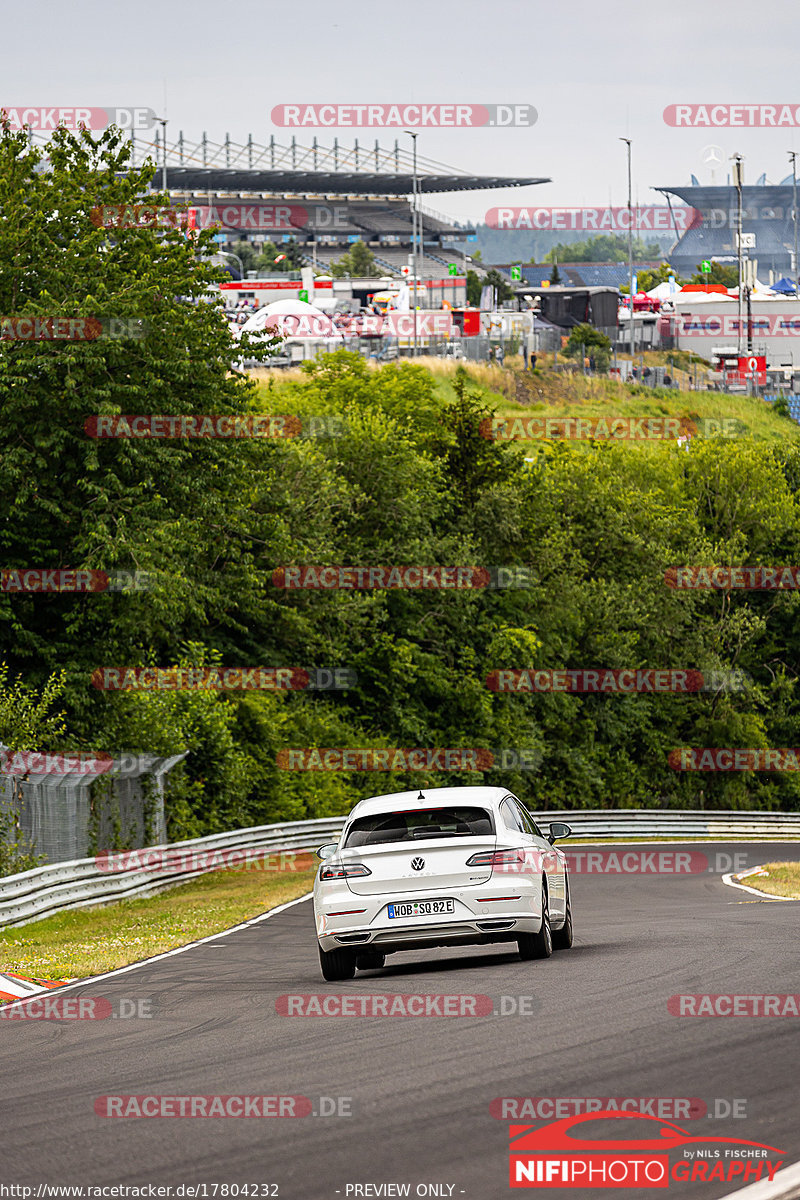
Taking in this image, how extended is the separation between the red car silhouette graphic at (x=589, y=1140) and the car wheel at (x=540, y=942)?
543 centimetres

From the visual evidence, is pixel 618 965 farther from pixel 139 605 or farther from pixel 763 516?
pixel 763 516

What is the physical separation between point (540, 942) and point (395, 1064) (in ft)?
14.0

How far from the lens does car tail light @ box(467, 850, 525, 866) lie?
1173 cm

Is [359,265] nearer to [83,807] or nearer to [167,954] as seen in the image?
[83,807]

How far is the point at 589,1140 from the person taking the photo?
254 inches

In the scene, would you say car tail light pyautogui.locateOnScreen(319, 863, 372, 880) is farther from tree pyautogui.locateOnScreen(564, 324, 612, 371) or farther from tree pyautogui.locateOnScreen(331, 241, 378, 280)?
tree pyautogui.locateOnScreen(331, 241, 378, 280)

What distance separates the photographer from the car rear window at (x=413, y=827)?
1212 centimetres

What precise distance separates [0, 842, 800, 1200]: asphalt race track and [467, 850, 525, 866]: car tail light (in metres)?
0.80

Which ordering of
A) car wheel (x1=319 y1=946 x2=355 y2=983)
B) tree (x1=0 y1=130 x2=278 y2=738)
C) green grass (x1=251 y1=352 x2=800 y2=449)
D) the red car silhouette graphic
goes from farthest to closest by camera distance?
green grass (x1=251 y1=352 x2=800 y2=449) < tree (x1=0 y1=130 x2=278 y2=738) < car wheel (x1=319 y1=946 x2=355 y2=983) < the red car silhouette graphic

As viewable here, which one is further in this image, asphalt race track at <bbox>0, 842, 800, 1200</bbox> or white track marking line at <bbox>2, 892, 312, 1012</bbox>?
white track marking line at <bbox>2, 892, 312, 1012</bbox>

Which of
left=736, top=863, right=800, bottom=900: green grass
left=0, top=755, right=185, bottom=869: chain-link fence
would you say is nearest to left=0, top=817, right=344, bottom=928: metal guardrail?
left=0, top=755, right=185, bottom=869: chain-link fence

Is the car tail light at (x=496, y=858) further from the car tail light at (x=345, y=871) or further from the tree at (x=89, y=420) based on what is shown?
the tree at (x=89, y=420)

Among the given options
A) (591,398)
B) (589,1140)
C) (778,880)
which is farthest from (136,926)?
(591,398)

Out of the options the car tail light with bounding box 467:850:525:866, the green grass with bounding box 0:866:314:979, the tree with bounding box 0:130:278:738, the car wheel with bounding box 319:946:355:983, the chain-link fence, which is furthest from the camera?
the tree with bounding box 0:130:278:738
